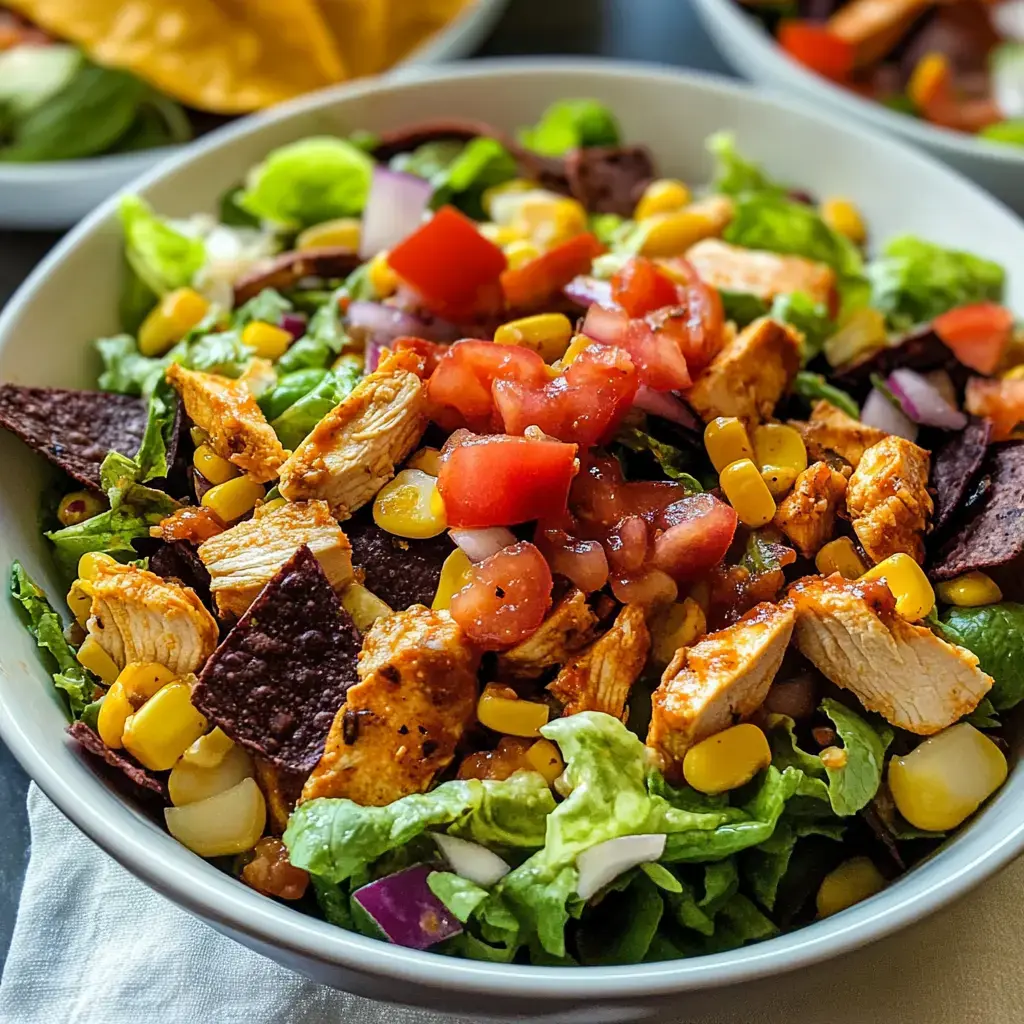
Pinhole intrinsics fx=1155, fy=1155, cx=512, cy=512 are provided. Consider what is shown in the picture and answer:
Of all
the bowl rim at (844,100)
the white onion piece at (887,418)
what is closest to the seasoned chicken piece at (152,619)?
the white onion piece at (887,418)

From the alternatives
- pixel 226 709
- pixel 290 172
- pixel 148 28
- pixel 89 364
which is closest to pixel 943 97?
pixel 290 172

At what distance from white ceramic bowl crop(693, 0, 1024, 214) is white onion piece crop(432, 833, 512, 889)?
3198mm

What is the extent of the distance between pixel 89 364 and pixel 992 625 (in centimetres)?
252

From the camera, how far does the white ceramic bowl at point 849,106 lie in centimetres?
416

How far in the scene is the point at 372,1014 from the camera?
245 centimetres

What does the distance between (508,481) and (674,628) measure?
1.58ft

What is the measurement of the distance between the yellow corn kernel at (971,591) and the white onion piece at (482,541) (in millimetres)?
1007

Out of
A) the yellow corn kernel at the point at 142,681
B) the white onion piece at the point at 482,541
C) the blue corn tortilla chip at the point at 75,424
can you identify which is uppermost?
the white onion piece at the point at 482,541

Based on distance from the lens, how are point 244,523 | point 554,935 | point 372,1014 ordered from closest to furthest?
point 554,935 < point 372,1014 < point 244,523

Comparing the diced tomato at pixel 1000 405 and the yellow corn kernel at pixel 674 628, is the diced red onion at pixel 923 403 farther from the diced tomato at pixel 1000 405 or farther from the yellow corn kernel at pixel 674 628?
the yellow corn kernel at pixel 674 628

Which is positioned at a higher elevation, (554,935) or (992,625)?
(992,625)

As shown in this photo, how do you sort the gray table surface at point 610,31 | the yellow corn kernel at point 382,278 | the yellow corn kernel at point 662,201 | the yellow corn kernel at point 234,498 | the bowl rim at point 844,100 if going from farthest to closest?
the gray table surface at point 610,31 → the bowl rim at point 844,100 → the yellow corn kernel at point 662,201 → the yellow corn kernel at point 382,278 → the yellow corn kernel at point 234,498

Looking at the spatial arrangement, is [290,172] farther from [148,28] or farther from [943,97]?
[943,97]

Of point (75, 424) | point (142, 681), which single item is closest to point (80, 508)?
point (75, 424)
